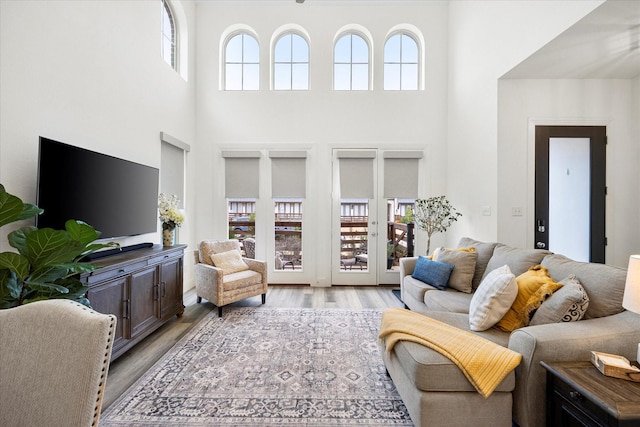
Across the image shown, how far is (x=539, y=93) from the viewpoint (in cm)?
358

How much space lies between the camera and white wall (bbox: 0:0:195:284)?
2.12 meters

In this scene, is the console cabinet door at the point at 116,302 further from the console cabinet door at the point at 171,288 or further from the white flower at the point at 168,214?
the white flower at the point at 168,214

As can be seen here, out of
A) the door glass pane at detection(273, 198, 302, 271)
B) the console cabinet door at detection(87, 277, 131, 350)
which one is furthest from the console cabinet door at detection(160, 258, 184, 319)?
the door glass pane at detection(273, 198, 302, 271)

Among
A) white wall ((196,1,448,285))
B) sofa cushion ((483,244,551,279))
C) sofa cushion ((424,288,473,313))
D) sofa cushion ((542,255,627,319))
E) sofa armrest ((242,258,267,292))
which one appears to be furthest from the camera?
white wall ((196,1,448,285))

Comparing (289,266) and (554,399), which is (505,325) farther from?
(289,266)

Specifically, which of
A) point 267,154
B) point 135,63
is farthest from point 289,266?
point 135,63

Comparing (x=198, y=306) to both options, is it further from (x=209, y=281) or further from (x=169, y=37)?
(x=169, y=37)

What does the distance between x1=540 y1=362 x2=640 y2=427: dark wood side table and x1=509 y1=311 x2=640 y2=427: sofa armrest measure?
0.14ft

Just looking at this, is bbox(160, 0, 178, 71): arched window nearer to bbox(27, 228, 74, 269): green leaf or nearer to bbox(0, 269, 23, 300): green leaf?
bbox(27, 228, 74, 269): green leaf

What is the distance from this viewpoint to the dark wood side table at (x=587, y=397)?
4.01 ft

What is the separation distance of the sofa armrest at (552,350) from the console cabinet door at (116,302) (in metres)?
2.67

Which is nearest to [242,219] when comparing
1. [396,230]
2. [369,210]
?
[369,210]

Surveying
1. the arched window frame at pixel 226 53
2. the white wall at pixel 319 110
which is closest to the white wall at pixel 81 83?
the white wall at pixel 319 110

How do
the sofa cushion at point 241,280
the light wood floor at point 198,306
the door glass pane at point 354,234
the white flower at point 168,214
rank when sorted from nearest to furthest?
1. the light wood floor at point 198,306
2. the white flower at point 168,214
3. the sofa cushion at point 241,280
4. the door glass pane at point 354,234
